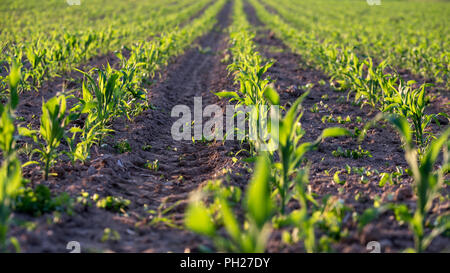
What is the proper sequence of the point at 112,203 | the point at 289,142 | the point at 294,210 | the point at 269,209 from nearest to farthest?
1. the point at 269,209
2. the point at 289,142
3. the point at 294,210
4. the point at 112,203

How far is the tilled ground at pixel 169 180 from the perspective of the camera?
258 centimetres

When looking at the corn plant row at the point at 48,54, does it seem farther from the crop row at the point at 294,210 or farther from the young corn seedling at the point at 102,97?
the crop row at the point at 294,210

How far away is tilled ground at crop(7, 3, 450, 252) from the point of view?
2576 mm

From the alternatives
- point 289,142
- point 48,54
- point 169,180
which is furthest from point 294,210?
point 48,54

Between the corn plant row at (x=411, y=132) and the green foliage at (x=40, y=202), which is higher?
the corn plant row at (x=411, y=132)

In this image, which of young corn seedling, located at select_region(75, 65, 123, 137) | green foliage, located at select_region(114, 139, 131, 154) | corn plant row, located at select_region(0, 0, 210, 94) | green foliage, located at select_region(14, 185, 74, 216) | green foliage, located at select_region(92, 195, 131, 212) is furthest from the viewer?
corn plant row, located at select_region(0, 0, 210, 94)

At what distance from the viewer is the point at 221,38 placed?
48.0ft

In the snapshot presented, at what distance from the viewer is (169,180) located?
3.89 meters

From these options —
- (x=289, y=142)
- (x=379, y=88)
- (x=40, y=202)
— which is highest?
(x=379, y=88)

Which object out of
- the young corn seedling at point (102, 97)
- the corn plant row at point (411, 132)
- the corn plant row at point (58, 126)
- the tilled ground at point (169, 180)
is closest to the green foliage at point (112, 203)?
the tilled ground at point (169, 180)

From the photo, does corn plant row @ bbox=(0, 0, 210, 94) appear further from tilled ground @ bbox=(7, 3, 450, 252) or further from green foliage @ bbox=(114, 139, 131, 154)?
green foliage @ bbox=(114, 139, 131, 154)

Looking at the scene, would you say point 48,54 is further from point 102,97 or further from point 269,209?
point 269,209

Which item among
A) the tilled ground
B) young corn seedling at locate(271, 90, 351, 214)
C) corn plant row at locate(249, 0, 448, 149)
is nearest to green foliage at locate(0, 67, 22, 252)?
the tilled ground
